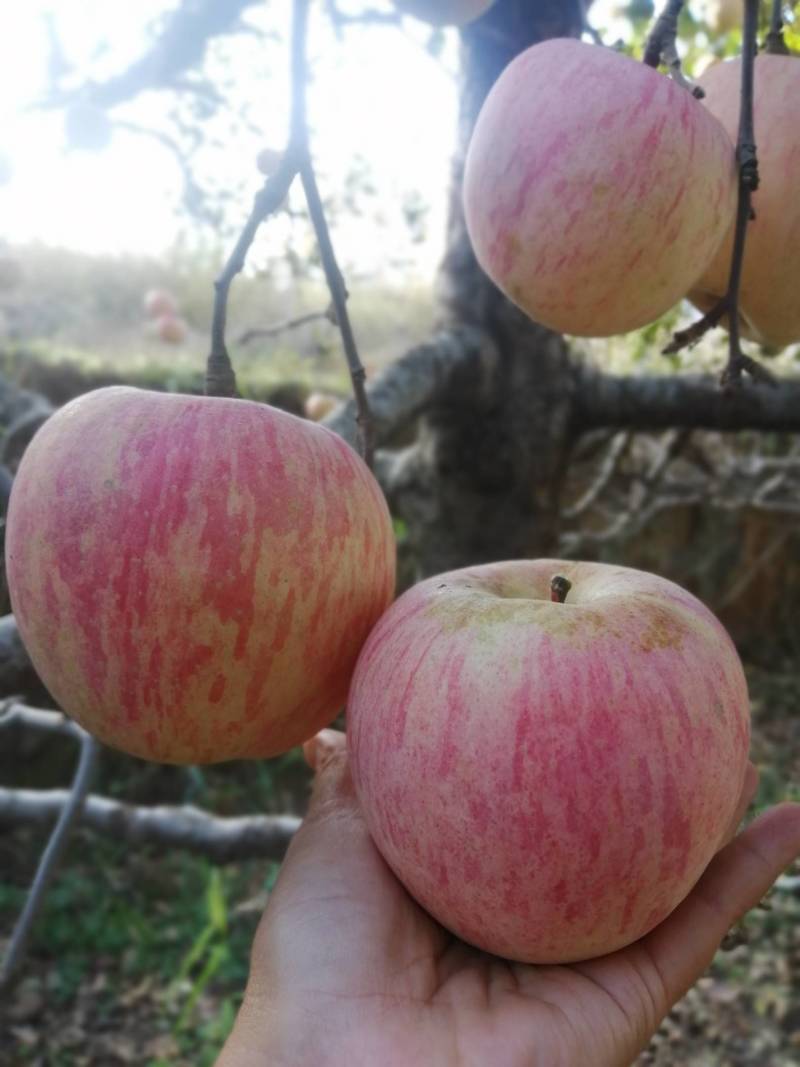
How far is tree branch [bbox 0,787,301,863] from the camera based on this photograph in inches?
77.7

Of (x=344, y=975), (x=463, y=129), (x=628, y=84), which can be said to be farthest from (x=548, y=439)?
(x=344, y=975)

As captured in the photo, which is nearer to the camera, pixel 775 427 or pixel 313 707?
pixel 313 707

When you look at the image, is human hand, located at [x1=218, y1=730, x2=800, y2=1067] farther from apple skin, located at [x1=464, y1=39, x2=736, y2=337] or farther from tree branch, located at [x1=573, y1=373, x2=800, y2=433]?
tree branch, located at [x1=573, y1=373, x2=800, y2=433]

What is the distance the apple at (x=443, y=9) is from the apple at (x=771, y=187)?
13.8 inches

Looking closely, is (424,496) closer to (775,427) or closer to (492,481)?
(492,481)

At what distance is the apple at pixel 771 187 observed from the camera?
1.06 metres

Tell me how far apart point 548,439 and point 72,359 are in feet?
10.0

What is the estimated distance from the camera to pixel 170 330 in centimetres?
545

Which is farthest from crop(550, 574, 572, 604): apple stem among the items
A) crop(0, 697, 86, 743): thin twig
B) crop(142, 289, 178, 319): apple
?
crop(142, 289, 178, 319): apple

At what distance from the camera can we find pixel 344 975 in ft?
3.42

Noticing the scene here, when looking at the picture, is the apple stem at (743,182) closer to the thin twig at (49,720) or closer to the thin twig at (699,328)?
the thin twig at (699,328)

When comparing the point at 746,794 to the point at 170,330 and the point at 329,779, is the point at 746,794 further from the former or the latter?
the point at 170,330

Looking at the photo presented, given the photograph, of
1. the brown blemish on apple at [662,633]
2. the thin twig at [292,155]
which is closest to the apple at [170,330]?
the thin twig at [292,155]

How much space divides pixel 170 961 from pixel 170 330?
12.2ft
